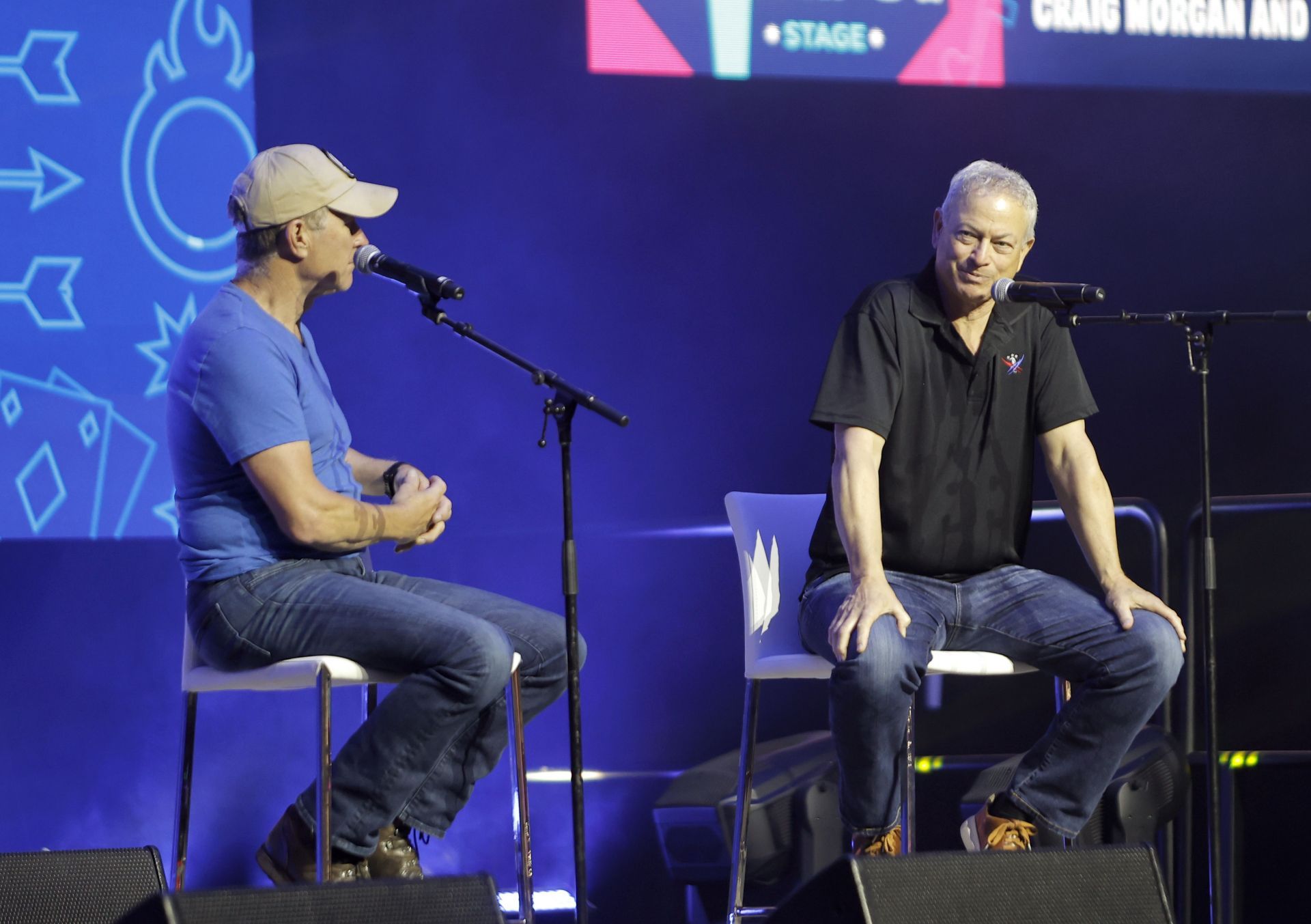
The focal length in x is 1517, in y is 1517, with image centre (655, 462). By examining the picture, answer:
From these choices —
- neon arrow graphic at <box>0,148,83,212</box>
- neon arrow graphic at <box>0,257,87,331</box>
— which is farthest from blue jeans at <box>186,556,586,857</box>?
neon arrow graphic at <box>0,148,83,212</box>

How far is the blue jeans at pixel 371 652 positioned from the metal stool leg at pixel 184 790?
0.53ft

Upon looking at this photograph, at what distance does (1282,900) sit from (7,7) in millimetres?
3388

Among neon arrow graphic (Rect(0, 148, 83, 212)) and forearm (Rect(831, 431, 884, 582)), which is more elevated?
neon arrow graphic (Rect(0, 148, 83, 212))

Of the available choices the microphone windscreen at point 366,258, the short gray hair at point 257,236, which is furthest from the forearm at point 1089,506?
the short gray hair at point 257,236

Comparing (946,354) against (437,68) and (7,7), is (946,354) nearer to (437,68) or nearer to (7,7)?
(437,68)

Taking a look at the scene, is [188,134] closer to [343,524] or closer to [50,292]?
[50,292]

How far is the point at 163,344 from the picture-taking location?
3.29m

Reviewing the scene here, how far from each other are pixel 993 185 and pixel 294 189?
1.14 m

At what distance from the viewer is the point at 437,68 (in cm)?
340

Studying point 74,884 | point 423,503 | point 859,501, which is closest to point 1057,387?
point 859,501

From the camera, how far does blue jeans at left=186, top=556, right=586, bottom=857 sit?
2240 millimetres

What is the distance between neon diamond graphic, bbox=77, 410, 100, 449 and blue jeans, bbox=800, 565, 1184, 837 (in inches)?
65.8

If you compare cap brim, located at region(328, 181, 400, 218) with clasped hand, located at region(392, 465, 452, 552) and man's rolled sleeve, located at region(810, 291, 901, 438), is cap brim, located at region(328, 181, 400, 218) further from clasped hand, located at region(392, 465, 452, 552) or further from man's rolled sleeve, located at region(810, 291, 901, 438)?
man's rolled sleeve, located at region(810, 291, 901, 438)

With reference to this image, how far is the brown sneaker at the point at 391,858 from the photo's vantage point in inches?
90.6
